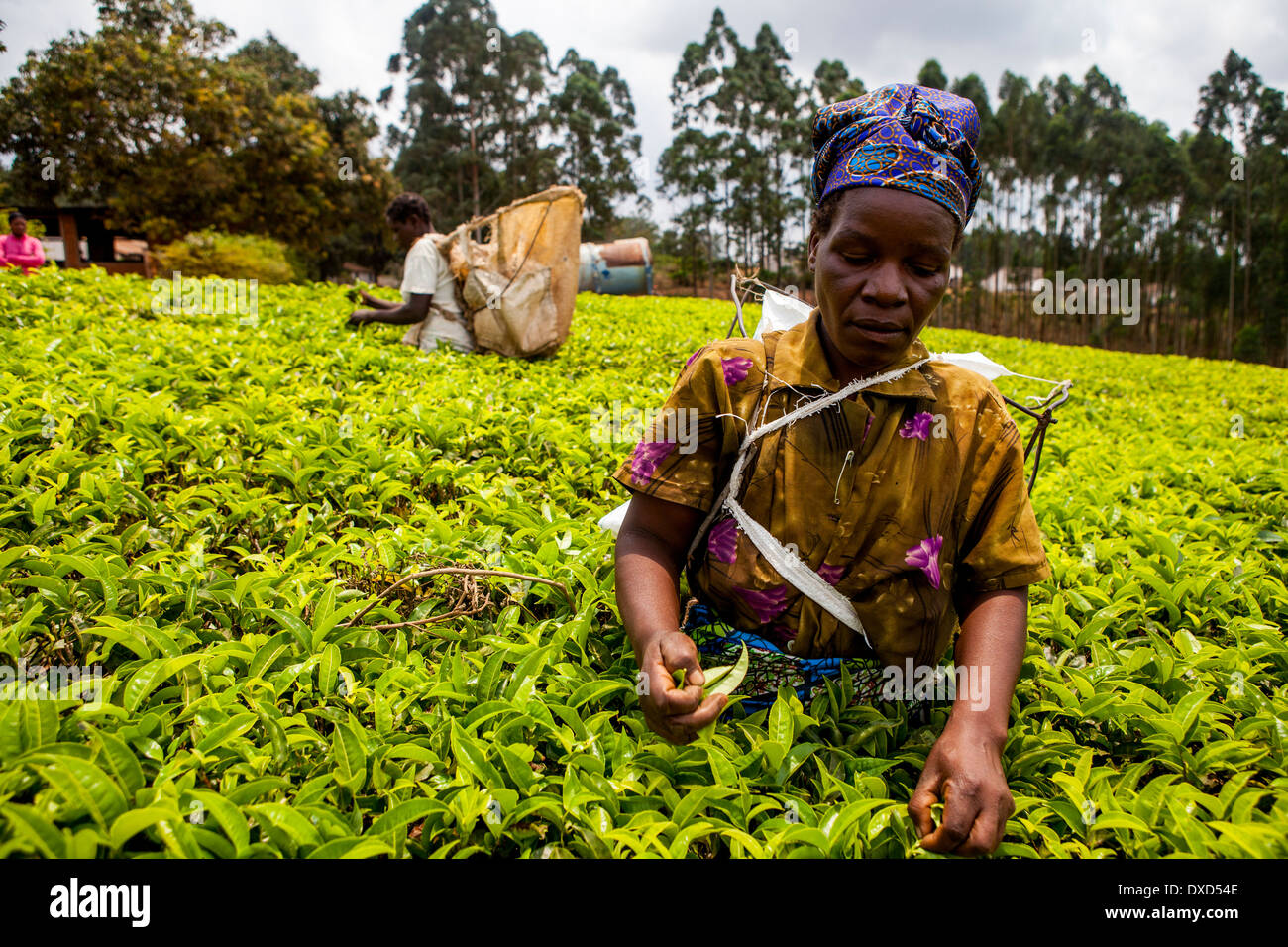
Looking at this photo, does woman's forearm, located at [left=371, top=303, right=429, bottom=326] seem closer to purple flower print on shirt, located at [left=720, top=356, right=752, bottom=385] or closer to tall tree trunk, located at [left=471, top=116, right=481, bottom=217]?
purple flower print on shirt, located at [left=720, top=356, right=752, bottom=385]

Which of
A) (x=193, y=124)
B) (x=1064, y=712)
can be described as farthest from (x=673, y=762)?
(x=193, y=124)

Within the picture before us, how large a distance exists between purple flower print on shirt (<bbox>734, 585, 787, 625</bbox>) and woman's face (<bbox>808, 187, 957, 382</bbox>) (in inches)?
19.6

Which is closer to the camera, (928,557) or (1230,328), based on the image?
(928,557)

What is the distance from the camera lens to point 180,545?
2.16m

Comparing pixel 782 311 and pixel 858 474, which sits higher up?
pixel 782 311

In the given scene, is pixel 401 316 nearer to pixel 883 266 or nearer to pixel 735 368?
pixel 735 368

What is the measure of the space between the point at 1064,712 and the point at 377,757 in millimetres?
1462

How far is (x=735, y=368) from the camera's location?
1483 millimetres

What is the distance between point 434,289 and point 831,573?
4.83 metres

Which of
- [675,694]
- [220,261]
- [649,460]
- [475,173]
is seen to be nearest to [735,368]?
[649,460]

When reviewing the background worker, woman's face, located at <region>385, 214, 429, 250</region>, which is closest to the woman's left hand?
the background worker
